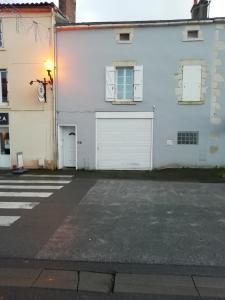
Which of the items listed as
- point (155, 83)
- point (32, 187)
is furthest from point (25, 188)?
point (155, 83)

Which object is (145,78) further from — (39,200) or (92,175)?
(39,200)

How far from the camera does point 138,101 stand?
14.7 meters

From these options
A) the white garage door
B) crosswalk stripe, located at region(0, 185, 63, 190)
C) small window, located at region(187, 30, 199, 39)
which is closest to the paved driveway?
crosswalk stripe, located at region(0, 185, 63, 190)

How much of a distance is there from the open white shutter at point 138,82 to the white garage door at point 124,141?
0.87m

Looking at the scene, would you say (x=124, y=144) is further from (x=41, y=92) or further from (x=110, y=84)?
(x=41, y=92)

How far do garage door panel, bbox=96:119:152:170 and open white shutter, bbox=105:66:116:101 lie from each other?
1.12m

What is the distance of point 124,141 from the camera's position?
1509 centimetres

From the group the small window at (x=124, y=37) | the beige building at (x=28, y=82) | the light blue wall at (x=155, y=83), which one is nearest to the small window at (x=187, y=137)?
the light blue wall at (x=155, y=83)

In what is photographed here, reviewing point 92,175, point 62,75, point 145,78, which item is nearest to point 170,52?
point 145,78

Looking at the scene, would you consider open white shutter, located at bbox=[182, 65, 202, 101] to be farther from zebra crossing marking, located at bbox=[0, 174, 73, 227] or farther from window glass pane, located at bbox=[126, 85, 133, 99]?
zebra crossing marking, located at bbox=[0, 174, 73, 227]

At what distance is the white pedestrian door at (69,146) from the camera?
15.5 meters

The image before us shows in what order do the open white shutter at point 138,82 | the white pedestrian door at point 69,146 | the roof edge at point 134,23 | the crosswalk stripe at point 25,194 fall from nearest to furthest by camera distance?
1. the crosswalk stripe at point 25,194
2. the roof edge at point 134,23
3. the open white shutter at point 138,82
4. the white pedestrian door at point 69,146

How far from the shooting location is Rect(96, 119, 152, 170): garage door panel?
14914 millimetres

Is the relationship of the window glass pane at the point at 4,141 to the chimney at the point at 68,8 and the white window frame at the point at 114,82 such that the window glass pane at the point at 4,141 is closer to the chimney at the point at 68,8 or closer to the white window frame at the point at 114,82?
the white window frame at the point at 114,82
